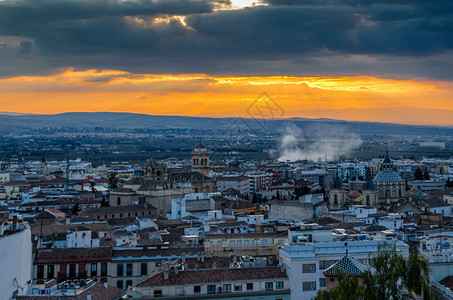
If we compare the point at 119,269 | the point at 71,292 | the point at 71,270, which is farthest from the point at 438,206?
the point at 71,292

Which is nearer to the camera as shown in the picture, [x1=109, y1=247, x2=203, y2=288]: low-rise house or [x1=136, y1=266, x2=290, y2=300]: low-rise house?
[x1=136, y1=266, x2=290, y2=300]: low-rise house

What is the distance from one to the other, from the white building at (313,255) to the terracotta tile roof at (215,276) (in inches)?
23.7

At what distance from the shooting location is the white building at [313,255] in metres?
31.7

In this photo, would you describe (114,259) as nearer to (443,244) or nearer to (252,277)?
(252,277)

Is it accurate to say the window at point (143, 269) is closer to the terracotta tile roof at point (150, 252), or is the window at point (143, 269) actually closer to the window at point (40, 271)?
the terracotta tile roof at point (150, 252)

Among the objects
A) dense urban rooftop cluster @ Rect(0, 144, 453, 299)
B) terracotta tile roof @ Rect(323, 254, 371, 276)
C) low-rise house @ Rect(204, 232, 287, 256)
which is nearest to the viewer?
terracotta tile roof @ Rect(323, 254, 371, 276)

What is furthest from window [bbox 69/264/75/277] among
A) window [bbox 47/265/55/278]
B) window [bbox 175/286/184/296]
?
window [bbox 175/286/184/296]

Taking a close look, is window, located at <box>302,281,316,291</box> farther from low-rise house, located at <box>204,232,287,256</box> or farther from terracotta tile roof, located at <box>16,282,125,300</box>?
low-rise house, located at <box>204,232,287,256</box>

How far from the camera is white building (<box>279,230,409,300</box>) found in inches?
1248

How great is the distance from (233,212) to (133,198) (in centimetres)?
1891

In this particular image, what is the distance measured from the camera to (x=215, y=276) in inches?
1256

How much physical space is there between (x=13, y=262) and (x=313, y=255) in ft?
39.1

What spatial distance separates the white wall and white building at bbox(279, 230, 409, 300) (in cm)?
1049

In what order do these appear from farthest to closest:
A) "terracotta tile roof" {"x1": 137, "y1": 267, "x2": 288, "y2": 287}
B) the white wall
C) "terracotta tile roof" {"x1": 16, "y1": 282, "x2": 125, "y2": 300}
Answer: "terracotta tile roof" {"x1": 137, "y1": 267, "x2": 288, "y2": 287}, "terracotta tile roof" {"x1": 16, "y1": 282, "x2": 125, "y2": 300}, the white wall
